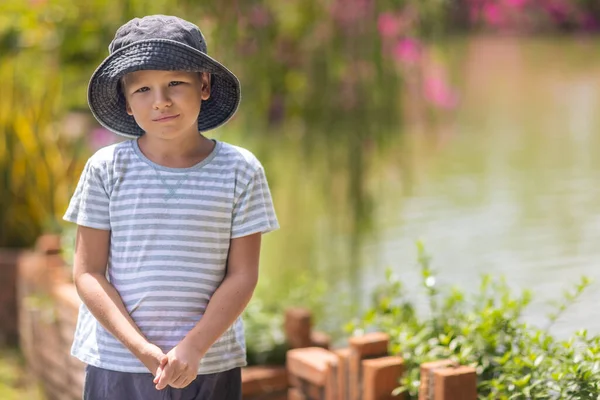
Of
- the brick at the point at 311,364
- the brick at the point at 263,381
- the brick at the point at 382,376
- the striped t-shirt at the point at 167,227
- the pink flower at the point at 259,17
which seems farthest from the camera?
the pink flower at the point at 259,17

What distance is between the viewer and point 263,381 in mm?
2930

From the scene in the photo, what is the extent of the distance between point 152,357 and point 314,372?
0.84 metres

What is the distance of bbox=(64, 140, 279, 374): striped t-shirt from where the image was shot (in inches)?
75.1

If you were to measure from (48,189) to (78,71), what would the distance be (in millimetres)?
581

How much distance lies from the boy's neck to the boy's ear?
0.07m

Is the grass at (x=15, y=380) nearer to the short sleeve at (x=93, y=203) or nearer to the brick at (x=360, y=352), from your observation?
the brick at (x=360, y=352)

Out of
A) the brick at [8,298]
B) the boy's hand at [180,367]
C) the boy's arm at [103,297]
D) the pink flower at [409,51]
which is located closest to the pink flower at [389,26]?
the pink flower at [409,51]

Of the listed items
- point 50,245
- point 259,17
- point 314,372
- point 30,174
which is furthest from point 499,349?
point 30,174

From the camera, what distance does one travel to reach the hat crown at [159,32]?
1882 mm

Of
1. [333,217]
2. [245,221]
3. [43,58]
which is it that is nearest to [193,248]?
[245,221]

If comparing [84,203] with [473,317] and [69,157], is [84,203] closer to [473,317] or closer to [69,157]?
[473,317]

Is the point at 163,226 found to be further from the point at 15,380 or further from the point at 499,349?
the point at 15,380

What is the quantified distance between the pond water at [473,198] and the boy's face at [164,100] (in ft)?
4.86

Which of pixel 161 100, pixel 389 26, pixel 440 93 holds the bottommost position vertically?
pixel 161 100
